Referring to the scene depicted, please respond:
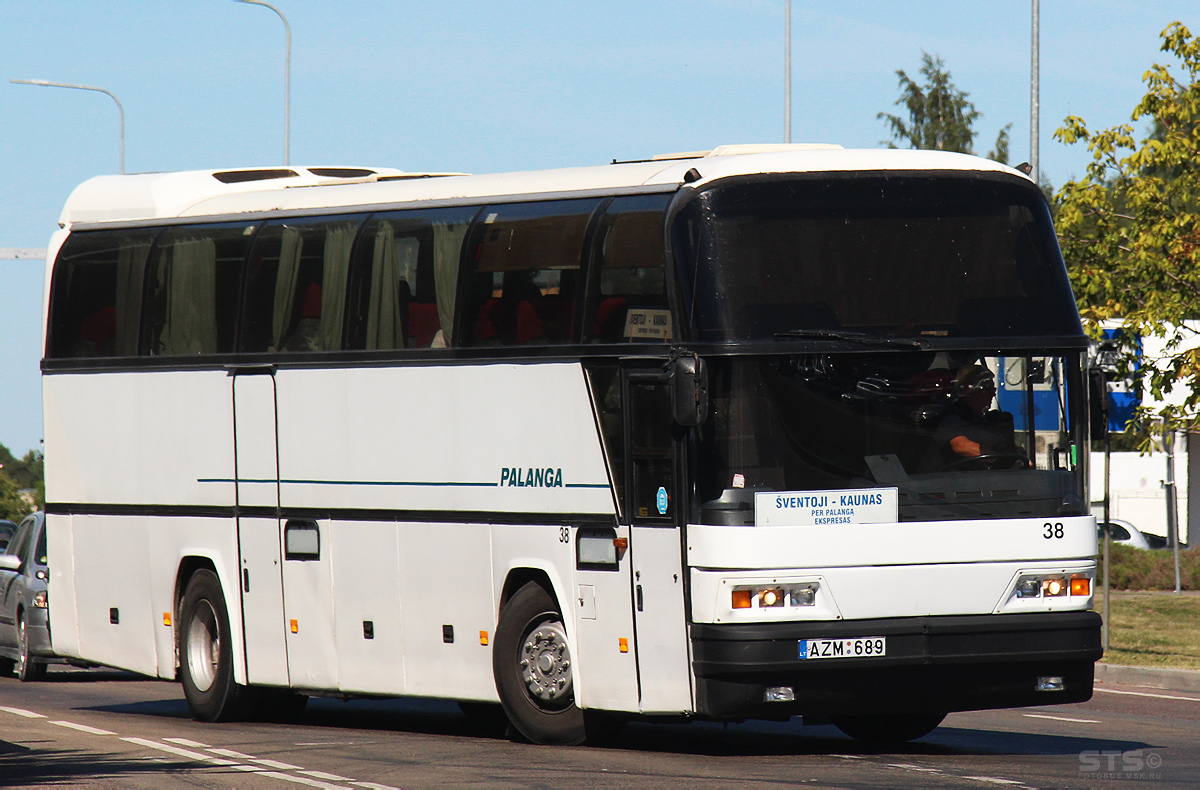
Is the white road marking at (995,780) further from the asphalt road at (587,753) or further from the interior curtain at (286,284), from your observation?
the interior curtain at (286,284)

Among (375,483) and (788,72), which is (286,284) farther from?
(788,72)

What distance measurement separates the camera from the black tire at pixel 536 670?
1305 cm

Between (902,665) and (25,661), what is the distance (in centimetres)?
1408

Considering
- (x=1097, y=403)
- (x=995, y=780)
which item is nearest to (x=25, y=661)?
(x=1097, y=403)

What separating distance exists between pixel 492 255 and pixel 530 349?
0.84 m

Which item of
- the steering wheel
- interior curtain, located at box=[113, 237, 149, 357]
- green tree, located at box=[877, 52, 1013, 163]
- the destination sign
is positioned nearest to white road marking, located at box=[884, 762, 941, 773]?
the destination sign

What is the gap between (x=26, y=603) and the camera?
22703mm

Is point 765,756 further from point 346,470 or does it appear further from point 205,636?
point 205,636

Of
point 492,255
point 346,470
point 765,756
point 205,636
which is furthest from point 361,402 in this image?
point 765,756

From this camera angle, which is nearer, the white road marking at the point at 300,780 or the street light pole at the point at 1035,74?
the white road marking at the point at 300,780

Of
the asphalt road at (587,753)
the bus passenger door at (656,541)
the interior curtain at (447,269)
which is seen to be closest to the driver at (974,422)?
the bus passenger door at (656,541)

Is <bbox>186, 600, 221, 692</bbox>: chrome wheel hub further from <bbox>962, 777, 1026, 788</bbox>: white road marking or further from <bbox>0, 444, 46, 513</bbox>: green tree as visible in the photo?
<bbox>0, 444, 46, 513</bbox>: green tree

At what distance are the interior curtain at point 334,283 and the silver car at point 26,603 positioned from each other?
875cm

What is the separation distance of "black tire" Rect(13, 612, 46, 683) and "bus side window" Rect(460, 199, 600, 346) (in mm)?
11216
